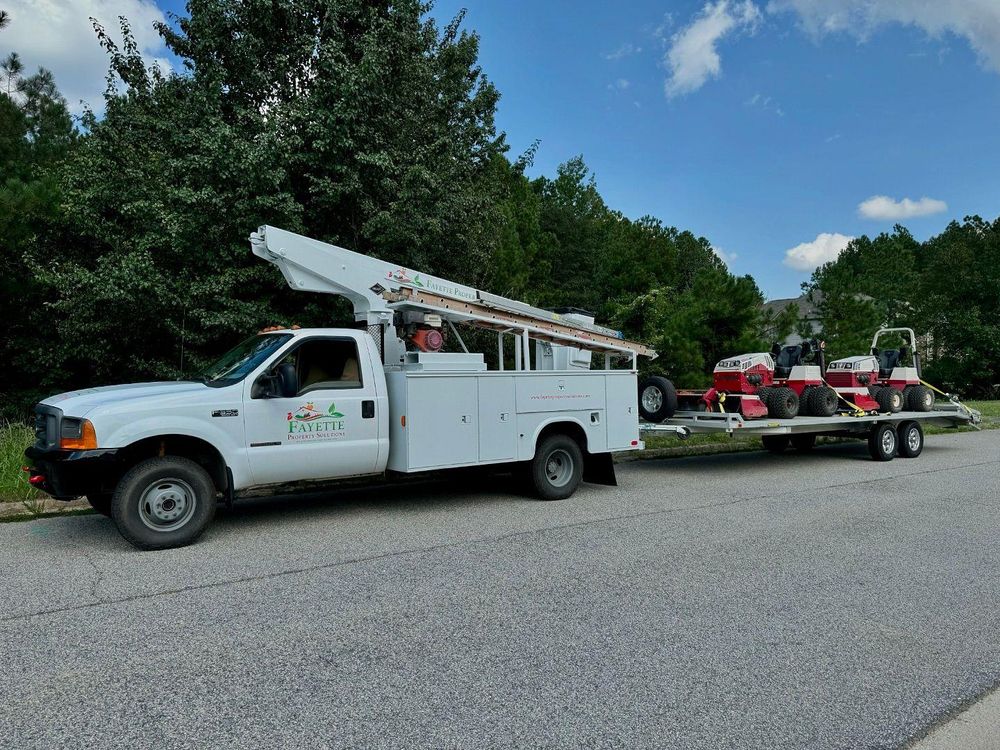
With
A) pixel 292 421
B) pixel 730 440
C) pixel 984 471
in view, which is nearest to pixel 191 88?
pixel 292 421

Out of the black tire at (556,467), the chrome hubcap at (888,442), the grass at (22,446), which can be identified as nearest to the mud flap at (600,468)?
the black tire at (556,467)

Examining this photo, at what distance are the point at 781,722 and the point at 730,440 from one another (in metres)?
13.5

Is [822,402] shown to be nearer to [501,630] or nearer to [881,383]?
[881,383]

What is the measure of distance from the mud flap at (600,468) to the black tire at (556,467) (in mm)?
352

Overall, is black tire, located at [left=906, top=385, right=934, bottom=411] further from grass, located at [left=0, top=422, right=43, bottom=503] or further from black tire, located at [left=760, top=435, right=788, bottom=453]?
grass, located at [left=0, top=422, right=43, bottom=503]

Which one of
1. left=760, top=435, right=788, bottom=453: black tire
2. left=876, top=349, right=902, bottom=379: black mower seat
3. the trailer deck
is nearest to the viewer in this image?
the trailer deck

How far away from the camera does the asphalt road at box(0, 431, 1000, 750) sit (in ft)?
11.0

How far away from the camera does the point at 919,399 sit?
1442cm

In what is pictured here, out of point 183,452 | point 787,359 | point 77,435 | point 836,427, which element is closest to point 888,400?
point 836,427

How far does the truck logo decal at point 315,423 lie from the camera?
7328 mm

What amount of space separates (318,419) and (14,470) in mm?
4631

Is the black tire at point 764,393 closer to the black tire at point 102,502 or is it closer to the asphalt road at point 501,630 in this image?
the asphalt road at point 501,630

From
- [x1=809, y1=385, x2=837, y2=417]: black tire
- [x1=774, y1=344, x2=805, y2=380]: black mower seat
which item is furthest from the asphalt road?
[x1=774, y1=344, x2=805, y2=380]: black mower seat

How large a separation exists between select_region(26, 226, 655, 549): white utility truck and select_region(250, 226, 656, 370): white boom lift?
0.7 inches
